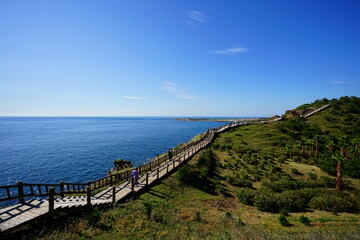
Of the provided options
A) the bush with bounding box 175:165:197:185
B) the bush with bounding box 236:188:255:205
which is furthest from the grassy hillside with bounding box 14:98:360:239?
the bush with bounding box 175:165:197:185

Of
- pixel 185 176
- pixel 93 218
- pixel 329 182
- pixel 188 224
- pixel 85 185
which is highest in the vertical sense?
pixel 93 218

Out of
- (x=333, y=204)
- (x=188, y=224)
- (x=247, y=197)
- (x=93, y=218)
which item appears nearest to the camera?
(x=93, y=218)

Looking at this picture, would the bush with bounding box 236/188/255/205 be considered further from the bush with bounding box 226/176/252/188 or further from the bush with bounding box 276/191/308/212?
the bush with bounding box 226/176/252/188

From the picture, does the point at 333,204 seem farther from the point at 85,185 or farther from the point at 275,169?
the point at 85,185

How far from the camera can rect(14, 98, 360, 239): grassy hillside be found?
9.61 metres

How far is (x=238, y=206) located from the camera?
1698 cm

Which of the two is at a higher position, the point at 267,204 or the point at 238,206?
the point at 267,204

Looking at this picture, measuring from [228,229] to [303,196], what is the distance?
530 inches

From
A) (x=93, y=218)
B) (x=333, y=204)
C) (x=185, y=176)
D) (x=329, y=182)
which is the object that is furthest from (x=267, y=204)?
(x=93, y=218)

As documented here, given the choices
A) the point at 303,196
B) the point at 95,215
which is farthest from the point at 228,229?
the point at 303,196

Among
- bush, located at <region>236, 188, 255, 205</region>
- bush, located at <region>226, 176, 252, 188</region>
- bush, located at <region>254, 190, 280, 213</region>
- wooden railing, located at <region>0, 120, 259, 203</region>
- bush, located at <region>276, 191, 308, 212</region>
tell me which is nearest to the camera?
wooden railing, located at <region>0, 120, 259, 203</region>

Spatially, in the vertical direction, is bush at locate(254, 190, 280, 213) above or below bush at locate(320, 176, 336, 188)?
above

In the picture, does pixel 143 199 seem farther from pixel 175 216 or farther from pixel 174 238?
pixel 174 238

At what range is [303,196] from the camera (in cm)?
1914
